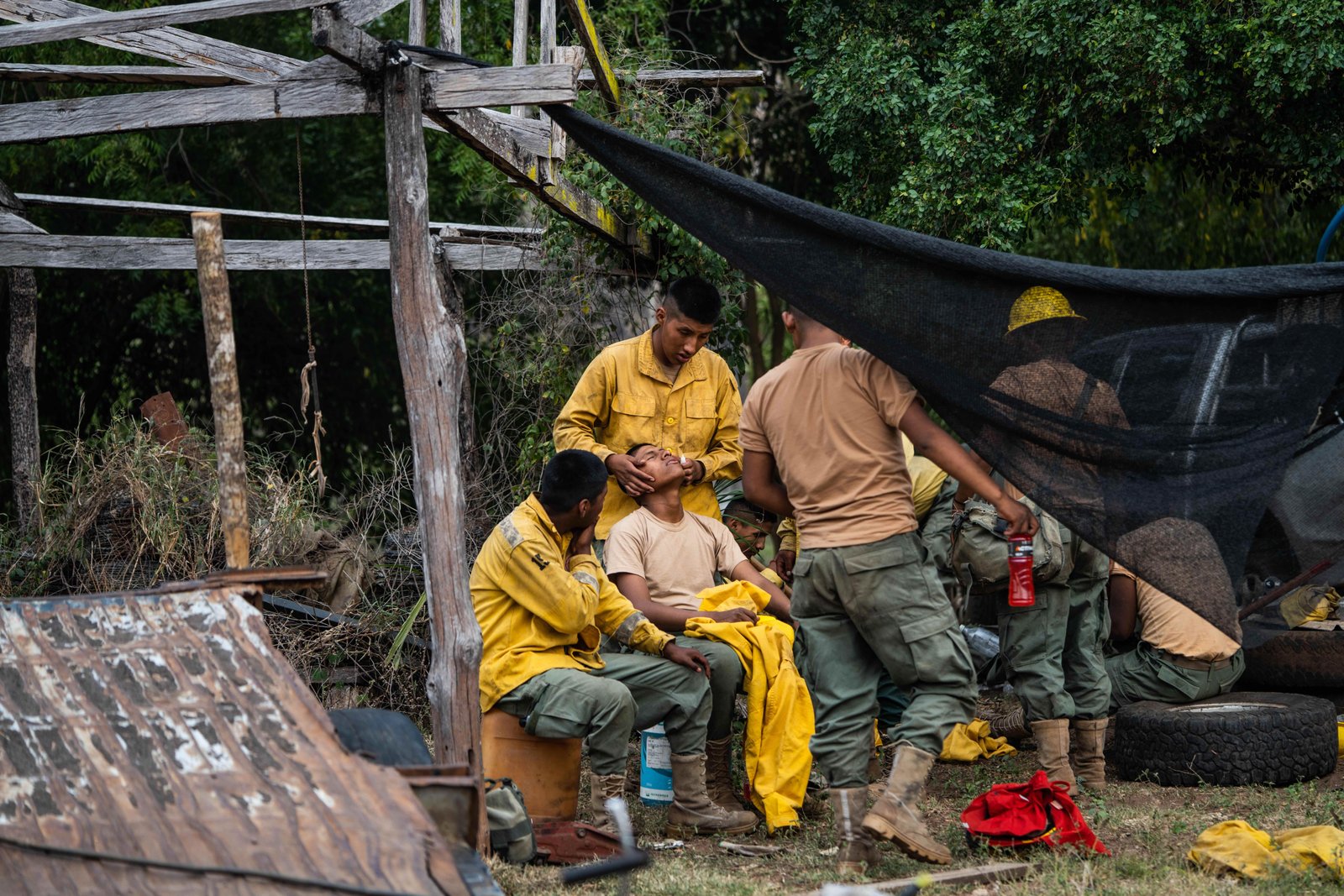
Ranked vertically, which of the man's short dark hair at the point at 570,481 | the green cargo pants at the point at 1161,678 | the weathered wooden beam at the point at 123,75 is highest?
the weathered wooden beam at the point at 123,75

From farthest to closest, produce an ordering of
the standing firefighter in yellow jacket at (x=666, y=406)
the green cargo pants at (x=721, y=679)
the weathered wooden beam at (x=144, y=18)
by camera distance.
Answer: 1. the standing firefighter in yellow jacket at (x=666, y=406)
2. the green cargo pants at (x=721, y=679)
3. the weathered wooden beam at (x=144, y=18)

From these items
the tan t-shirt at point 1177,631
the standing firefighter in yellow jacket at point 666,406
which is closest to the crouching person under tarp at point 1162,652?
the tan t-shirt at point 1177,631

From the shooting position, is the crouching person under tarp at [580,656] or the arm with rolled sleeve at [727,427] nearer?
the crouching person under tarp at [580,656]

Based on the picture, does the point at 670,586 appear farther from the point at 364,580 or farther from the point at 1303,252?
the point at 1303,252

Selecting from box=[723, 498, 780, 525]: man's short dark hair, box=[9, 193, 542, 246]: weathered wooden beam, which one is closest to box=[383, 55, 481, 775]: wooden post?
box=[723, 498, 780, 525]: man's short dark hair

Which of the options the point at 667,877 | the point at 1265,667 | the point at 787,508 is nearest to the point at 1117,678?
the point at 1265,667

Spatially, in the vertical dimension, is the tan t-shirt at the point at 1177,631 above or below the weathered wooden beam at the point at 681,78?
below

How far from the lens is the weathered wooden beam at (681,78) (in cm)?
784

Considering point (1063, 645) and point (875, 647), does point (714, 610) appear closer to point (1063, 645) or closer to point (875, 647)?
point (875, 647)

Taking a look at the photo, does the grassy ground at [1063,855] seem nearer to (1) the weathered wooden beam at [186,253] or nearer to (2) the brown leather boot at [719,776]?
(2) the brown leather boot at [719,776]

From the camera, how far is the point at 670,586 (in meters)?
5.49

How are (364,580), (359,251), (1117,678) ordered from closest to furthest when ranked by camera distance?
(1117,678)
(364,580)
(359,251)

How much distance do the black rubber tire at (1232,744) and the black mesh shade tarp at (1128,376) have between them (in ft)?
4.75

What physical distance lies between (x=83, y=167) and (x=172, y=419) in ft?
13.4
